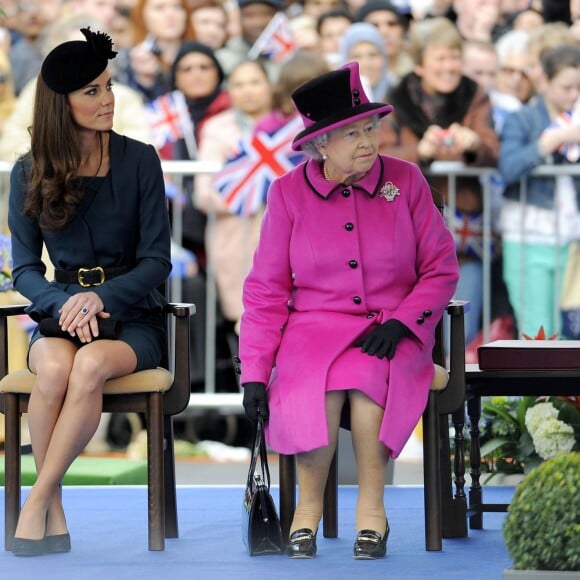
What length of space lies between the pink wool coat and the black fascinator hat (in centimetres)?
63

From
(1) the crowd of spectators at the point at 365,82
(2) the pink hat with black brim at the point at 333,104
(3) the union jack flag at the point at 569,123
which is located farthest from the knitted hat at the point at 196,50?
A: (2) the pink hat with black brim at the point at 333,104

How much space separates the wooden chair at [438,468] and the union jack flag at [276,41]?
2.95 metres

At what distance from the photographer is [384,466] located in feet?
13.5

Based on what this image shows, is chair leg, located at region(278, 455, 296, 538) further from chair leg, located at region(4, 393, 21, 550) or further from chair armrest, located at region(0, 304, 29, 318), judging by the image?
chair armrest, located at region(0, 304, 29, 318)

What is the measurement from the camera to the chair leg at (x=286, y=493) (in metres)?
4.24

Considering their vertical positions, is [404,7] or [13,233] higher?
[404,7]

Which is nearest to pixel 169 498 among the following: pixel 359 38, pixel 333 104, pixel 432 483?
pixel 432 483

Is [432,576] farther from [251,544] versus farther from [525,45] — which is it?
[525,45]

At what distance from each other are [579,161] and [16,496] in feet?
12.2

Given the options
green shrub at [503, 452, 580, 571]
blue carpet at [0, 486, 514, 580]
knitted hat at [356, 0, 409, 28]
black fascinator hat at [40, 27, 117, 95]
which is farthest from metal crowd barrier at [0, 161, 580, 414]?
green shrub at [503, 452, 580, 571]

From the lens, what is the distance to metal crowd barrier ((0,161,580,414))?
275 inches

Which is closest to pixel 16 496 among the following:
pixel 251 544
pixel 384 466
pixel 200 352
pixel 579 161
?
pixel 251 544

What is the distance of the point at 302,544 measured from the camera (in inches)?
160

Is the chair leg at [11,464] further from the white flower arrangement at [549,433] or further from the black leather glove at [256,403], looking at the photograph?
the white flower arrangement at [549,433]
